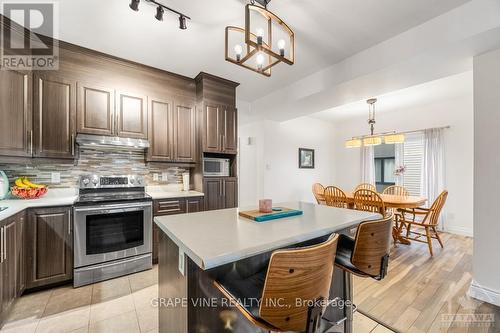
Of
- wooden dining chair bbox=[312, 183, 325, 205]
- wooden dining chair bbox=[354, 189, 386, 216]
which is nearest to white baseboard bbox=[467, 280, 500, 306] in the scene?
wooden dining chair bbox=[354, 189, 386, 216]

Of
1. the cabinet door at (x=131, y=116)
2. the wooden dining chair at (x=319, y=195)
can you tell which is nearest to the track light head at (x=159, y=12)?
the cabinet door at (x=131, y=116)

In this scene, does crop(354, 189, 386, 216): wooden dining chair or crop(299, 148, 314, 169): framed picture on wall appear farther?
crop(299, 148, 314, 169): framed picture on wall

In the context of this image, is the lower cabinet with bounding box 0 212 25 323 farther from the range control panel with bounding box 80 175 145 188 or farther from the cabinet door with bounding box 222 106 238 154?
the cabinet door with bounding box 222 106 238 154

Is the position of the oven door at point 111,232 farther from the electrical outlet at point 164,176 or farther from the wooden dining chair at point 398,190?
the wooden dining chair at point 398,190

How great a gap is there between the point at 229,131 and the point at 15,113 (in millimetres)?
2401

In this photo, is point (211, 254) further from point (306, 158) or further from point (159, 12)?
point (306, 158)

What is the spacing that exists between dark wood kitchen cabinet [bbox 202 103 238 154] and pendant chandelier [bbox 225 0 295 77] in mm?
905

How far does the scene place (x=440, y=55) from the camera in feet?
6.84

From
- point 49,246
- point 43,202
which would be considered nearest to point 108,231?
point 49,246

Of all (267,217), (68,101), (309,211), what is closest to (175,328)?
(267,217)

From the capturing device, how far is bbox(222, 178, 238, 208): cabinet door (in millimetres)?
3383

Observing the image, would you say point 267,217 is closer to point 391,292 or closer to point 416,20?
point 391,292

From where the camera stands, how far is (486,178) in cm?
202

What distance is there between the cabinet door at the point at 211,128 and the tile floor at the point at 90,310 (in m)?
1.91
